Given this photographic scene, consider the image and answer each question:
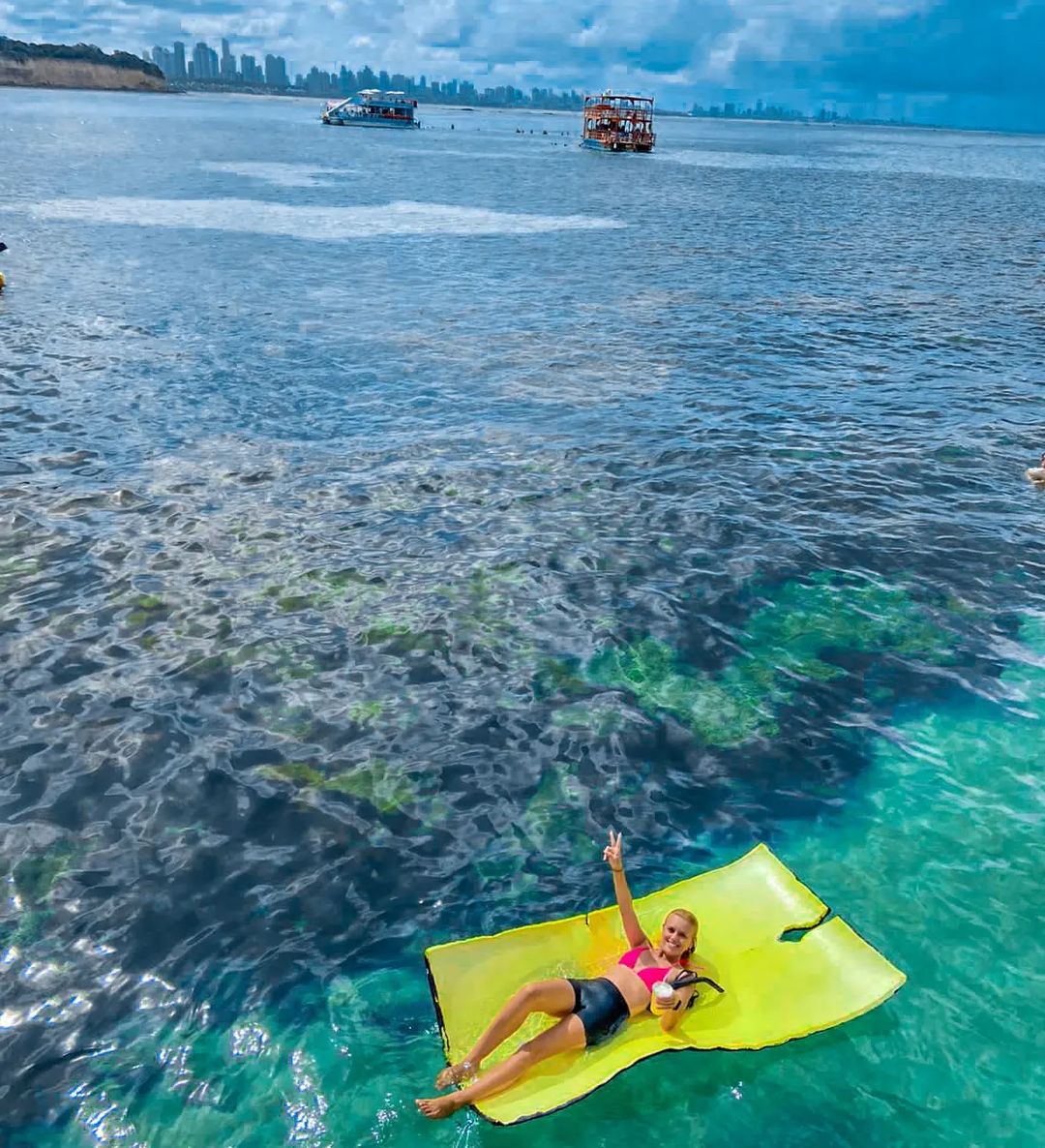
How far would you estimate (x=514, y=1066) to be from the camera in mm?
7359

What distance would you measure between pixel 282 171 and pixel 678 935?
95.7 metres

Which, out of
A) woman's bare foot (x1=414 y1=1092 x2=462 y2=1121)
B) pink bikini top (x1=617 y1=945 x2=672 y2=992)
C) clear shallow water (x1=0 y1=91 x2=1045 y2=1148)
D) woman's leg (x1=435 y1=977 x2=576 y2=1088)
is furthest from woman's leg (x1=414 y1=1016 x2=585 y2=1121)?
pink bikini top (x1=617 y1=945 x2=672 y2=992)

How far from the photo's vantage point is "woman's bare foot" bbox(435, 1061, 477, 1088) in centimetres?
746

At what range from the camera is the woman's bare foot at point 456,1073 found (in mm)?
7465

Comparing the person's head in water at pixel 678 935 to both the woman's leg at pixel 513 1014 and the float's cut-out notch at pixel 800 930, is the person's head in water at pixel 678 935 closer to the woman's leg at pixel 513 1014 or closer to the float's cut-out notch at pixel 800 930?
the woman's leg at pixel 513 1014

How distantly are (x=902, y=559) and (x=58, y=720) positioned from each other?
14662mm

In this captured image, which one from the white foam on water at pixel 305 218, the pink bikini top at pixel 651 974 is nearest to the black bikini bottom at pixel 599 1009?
the pink bikini top at pixel 651 974

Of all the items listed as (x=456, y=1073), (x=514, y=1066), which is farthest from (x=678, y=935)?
(x=456, y=1073)

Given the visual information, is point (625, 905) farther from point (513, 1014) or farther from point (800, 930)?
point (800, 930)

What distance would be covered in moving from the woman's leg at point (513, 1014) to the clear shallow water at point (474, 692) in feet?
1.35

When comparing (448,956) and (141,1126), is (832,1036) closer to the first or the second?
(448,956)

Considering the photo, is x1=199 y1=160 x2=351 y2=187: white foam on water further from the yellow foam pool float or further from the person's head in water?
the person's head in water

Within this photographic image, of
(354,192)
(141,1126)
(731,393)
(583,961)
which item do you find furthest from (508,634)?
(354,192)

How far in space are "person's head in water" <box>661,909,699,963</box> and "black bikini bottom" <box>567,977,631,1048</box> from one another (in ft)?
2.02
